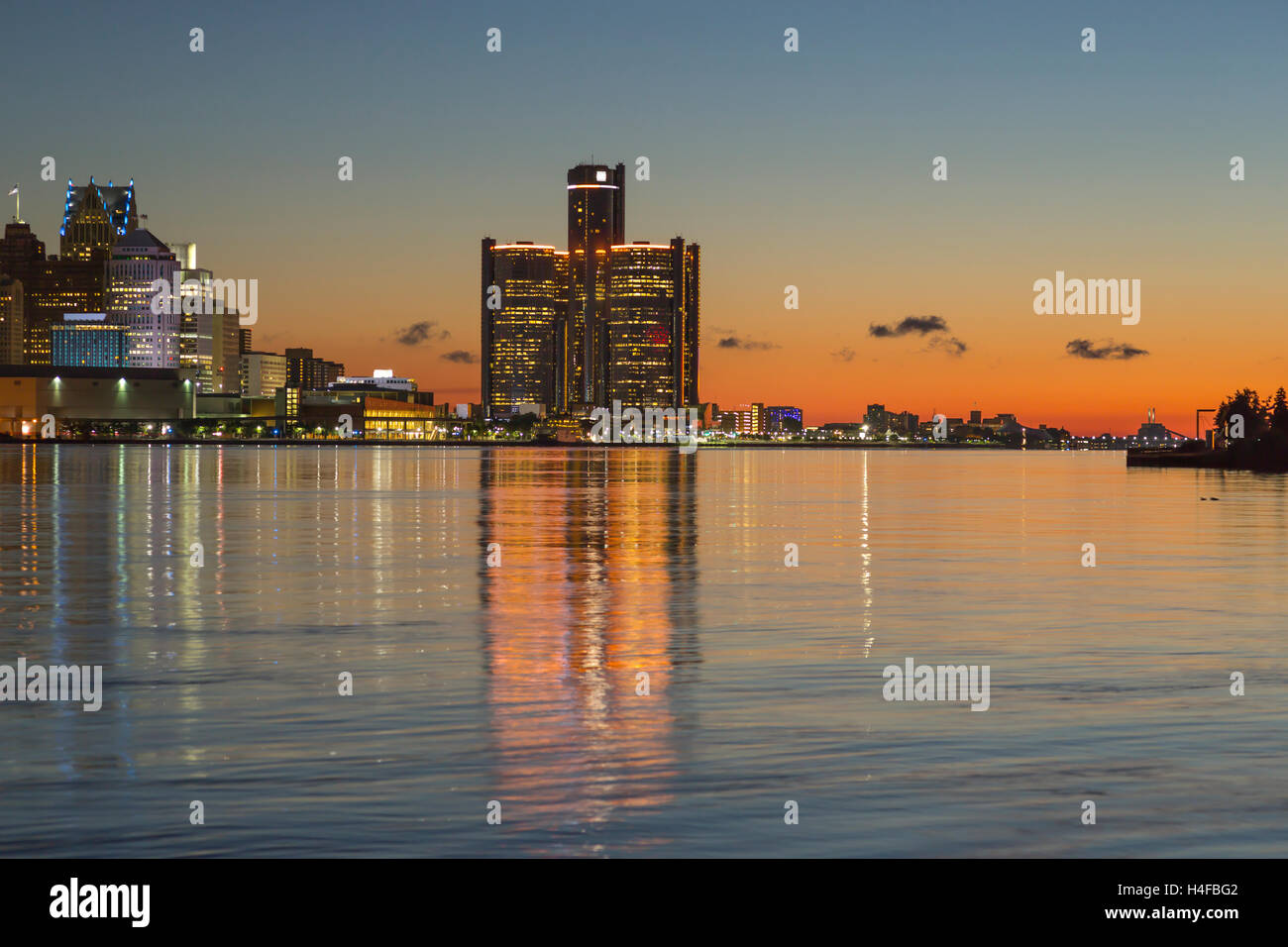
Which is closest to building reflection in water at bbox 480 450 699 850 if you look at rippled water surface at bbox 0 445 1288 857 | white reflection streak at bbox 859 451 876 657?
rippled water surface at bbox 0 445 1288 857

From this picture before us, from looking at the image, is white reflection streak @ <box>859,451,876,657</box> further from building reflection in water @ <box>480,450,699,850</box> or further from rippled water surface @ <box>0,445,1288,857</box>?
building reflection in water @ <box>480,450,699,850</box>

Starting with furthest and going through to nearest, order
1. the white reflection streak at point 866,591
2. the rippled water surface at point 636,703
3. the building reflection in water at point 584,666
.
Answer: the white reflection streak at point 866,591
the building reflection in water at point 584,666
the rippled water surface at point 636,703

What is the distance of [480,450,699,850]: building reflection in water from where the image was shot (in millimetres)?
14508

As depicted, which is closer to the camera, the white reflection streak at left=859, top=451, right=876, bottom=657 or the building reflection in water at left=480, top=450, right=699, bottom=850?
the building reflection in water at left=480, top=450, right=699, bottom=850

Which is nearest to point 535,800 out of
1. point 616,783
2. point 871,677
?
point 616,783

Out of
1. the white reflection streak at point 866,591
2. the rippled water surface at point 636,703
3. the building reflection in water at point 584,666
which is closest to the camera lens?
the rippled water surface at point 636,703

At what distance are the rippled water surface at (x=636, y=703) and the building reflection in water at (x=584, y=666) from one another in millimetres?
84

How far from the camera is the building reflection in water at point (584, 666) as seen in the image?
47.6ft

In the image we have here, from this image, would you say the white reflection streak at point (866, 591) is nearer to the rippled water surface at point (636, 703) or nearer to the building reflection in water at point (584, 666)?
the rippled water surface at point (636, 703)

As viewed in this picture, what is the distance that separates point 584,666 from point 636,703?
351cm

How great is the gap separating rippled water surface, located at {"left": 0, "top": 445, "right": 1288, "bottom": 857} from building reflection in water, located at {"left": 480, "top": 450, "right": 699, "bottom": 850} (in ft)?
0.28

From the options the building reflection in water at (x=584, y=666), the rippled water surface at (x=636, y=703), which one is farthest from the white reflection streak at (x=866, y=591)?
the building reflection in water at (x=584, y=666)
